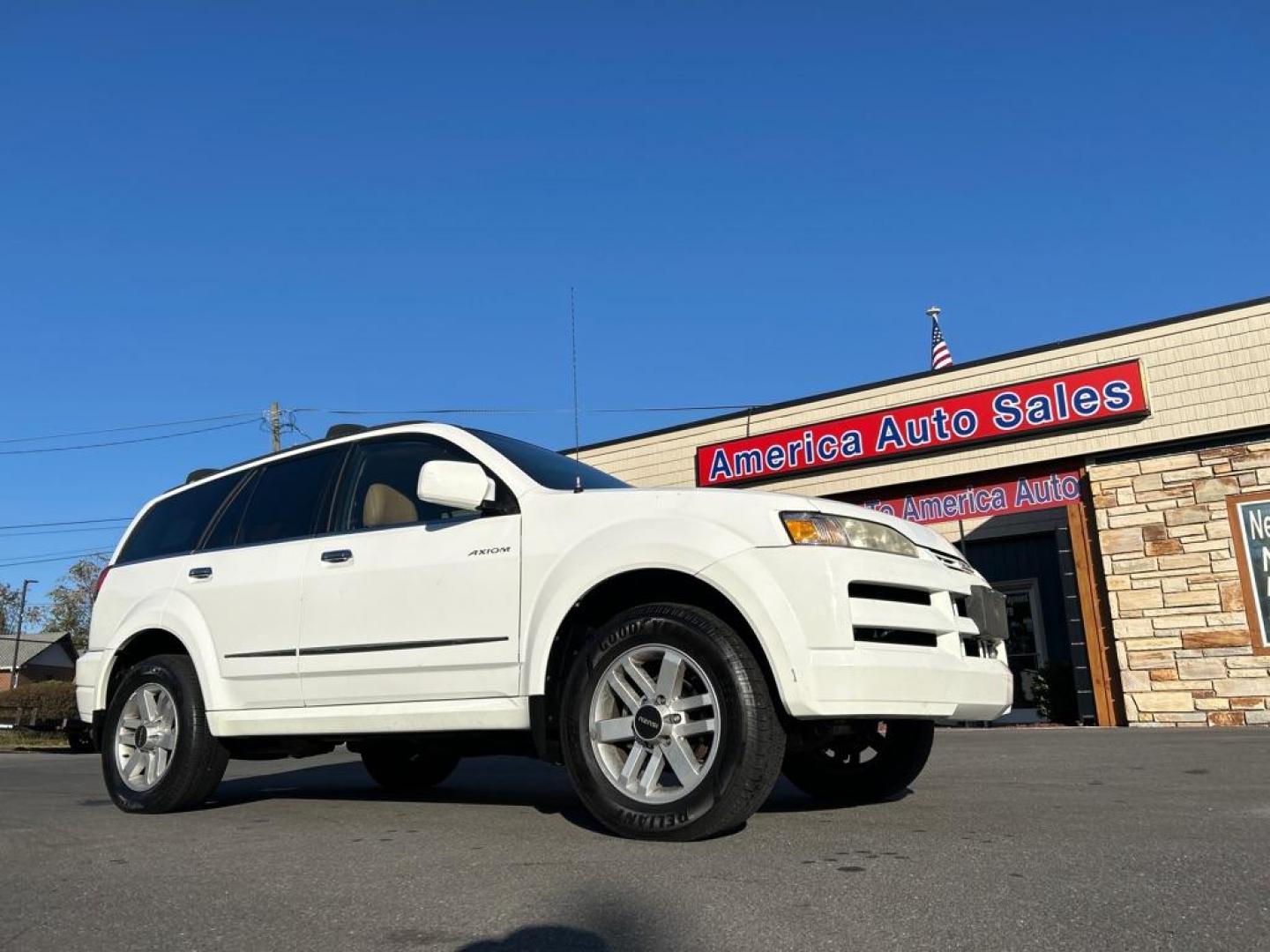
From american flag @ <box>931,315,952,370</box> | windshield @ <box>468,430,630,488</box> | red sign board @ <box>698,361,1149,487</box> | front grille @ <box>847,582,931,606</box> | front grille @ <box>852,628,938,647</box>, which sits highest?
american flag @ <box>931,315,952,370</box>

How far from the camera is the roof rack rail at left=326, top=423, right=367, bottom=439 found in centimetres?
548

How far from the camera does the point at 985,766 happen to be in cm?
677

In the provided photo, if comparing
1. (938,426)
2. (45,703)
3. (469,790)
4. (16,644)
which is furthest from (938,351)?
(16,644)

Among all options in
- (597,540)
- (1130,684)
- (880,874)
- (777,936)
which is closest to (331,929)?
(777,936)

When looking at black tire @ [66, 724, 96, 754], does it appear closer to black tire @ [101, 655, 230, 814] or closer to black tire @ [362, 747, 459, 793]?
black tire @ [362, 747, 459, 793]

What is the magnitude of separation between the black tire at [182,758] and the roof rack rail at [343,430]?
1.41 metres

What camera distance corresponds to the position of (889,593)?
3.98 meters

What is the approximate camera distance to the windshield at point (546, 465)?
484 centimetres

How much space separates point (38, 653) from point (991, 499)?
62.8m

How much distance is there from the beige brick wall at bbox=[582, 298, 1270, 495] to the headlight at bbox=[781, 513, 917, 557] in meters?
11.5

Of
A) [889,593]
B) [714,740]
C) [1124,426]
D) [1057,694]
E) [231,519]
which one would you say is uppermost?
[1124,426]

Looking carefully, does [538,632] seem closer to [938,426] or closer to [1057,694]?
[1057,694]

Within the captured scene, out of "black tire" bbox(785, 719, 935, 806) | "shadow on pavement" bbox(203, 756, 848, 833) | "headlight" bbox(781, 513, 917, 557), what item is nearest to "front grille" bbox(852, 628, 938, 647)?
"headlight" bbox(781, 513, 917, 557)

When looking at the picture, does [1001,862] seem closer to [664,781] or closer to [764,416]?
[664,781]
